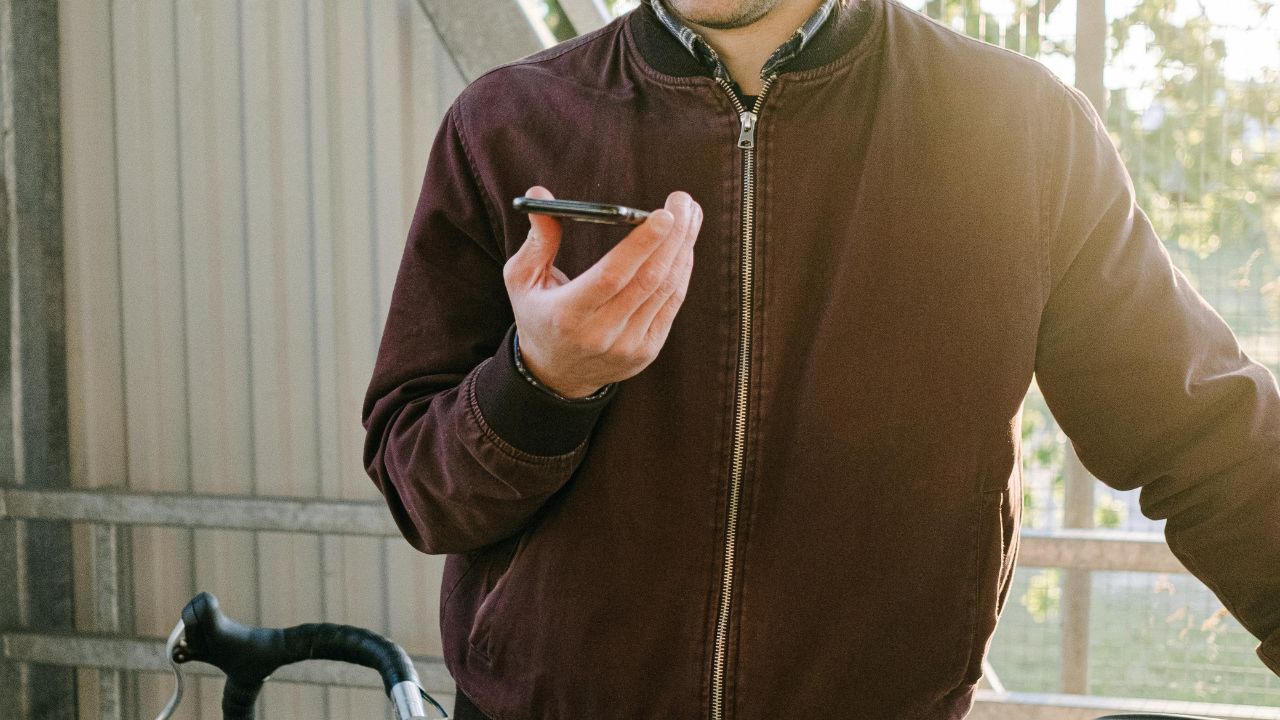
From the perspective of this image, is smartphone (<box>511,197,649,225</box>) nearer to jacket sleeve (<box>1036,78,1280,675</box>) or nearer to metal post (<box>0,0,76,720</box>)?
jacket sleeve (<box>1036,78,1280,675</box>)

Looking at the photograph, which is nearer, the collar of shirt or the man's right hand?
the man's right hand

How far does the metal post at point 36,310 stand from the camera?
→ 2.66 metres

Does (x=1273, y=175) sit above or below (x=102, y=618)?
above

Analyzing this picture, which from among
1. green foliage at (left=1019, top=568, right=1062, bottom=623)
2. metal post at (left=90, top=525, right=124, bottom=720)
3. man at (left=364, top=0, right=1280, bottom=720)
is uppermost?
man at (left=364, top=0, right=1280, bottom=720)

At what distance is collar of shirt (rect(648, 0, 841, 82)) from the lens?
47.0 inches

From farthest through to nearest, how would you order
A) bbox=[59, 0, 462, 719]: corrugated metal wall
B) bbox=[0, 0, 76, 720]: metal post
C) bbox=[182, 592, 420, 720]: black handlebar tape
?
bbox=[0, 0, 76, 720]: metal post → bbox=[59, 0, 462, 719]: corrugated metal wall → bbox=[182, 592, 420, 720]: black handlebar tape

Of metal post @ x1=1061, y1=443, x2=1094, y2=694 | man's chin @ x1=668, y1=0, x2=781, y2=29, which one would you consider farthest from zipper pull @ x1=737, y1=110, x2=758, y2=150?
metal post @ x1=1061, y1=443, x2=1094, y2=694

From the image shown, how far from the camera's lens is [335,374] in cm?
258

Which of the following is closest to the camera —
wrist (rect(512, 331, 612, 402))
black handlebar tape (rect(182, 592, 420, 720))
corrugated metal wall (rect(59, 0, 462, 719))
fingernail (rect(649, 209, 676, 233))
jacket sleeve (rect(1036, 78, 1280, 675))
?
fingernail (rect(649, 209, 676, 233))

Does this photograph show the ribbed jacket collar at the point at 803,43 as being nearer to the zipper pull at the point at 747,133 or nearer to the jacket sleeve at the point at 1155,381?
the zipper pull at the point at 747,133

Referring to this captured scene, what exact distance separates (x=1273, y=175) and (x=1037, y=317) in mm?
1406

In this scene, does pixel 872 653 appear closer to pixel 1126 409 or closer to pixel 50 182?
pixel 1126 409

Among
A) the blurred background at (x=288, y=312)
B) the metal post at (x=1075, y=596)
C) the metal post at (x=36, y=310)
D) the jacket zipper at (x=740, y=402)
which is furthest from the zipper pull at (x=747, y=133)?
the metal post at (x=36, y=310)

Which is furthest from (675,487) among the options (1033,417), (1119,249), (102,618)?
(102,618)
